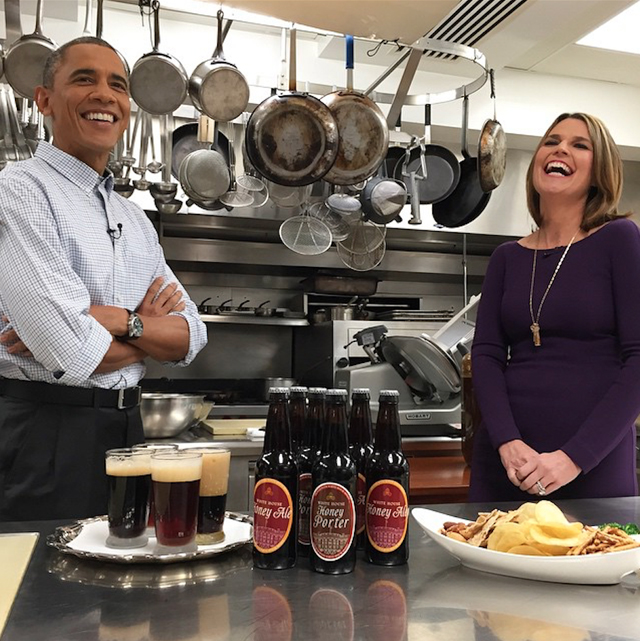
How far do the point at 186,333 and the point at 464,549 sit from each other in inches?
39.0

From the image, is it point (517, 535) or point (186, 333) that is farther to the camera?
point (186, 333)

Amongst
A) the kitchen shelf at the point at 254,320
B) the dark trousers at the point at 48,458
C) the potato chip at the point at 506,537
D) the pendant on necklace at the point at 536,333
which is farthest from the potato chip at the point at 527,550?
the kitchen shelf at the point at 254,320

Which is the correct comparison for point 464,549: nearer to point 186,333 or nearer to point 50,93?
point 186,333

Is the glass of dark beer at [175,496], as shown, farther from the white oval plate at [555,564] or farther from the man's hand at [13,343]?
the man's hand at [13,343]

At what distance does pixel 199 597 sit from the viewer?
0.84m

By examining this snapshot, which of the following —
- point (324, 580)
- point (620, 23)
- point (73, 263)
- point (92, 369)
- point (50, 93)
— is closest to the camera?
point (324, 580)

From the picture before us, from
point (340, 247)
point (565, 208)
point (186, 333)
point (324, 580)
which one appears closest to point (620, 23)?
point (340, 247)

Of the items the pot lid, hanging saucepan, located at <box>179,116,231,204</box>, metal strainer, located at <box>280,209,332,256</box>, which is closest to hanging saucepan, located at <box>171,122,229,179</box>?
hanging saucepan, located at <box>179,116,231,204</box>

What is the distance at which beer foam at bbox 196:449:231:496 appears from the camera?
1000mm

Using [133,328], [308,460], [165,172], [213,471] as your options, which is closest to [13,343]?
[133,328]

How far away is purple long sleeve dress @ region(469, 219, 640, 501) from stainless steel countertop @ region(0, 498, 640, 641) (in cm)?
70

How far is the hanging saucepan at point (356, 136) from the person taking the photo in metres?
2.18

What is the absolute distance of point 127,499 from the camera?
98 centimetres

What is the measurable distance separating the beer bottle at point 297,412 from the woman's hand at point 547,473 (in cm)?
69
